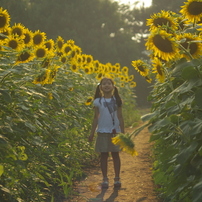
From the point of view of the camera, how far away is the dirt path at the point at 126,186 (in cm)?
575

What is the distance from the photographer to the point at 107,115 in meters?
6.77

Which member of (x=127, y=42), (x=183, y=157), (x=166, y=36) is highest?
(x=127, y=42)

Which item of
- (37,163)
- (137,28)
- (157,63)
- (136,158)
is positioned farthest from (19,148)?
(137,28)

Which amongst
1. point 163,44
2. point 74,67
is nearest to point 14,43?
point 163,44

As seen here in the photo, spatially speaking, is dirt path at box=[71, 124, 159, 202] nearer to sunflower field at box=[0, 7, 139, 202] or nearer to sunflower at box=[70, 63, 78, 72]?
sunflower field at box=[0, 7, 139, 202]

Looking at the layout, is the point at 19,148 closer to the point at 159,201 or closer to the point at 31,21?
the point at 159,201

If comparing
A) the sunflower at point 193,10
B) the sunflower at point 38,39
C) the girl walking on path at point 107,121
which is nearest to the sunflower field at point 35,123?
the sunflower at point 38,39

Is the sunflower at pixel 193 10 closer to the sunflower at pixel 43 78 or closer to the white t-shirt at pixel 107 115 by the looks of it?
the sunflower at pixel 43 78

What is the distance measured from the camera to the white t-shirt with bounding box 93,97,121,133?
22.1ft

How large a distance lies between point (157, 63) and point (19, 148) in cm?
136

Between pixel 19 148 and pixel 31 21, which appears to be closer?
pixel 19 148

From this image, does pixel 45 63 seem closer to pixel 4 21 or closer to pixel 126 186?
pixel 4 21

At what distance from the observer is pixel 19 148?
4.09 meters

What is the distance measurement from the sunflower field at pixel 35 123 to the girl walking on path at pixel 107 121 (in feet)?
1.25
